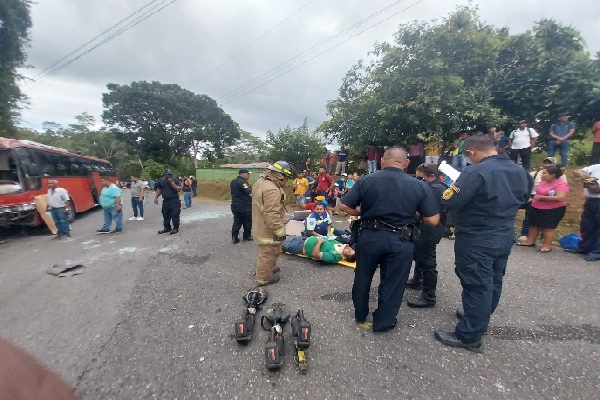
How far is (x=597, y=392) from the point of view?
2.01 meters

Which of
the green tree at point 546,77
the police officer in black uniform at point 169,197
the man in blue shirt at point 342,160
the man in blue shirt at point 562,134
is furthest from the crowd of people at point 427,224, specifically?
the man in blue shirt at point 342,160

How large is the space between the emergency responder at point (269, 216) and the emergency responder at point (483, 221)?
2072 mm

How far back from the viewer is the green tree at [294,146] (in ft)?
61.9

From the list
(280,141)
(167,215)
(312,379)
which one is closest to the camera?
(312,379)

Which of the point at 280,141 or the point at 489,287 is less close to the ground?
the point at 280,141

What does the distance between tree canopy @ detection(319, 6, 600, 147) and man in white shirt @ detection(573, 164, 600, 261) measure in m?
4.36

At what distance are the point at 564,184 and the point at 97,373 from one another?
6783mm

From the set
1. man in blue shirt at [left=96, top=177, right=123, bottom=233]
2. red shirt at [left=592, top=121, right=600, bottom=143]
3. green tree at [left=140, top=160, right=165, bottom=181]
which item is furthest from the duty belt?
green tree at [left=140, top=160, right=165, bottom=181]

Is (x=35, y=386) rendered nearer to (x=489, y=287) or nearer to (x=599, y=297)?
(x=489, y=287)

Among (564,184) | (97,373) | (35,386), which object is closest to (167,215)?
(97,373)

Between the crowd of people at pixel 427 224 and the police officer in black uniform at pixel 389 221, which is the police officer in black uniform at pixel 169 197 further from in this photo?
the police officer in black uniform at pixel 389 221

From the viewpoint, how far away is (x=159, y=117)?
34312 mm

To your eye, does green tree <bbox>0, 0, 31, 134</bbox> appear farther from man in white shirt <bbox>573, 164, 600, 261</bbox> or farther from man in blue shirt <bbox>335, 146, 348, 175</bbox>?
man in white shirt <bbox>573, 164, 600, 261</bbox>

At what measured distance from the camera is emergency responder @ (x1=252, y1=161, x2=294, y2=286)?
12.2 ft
